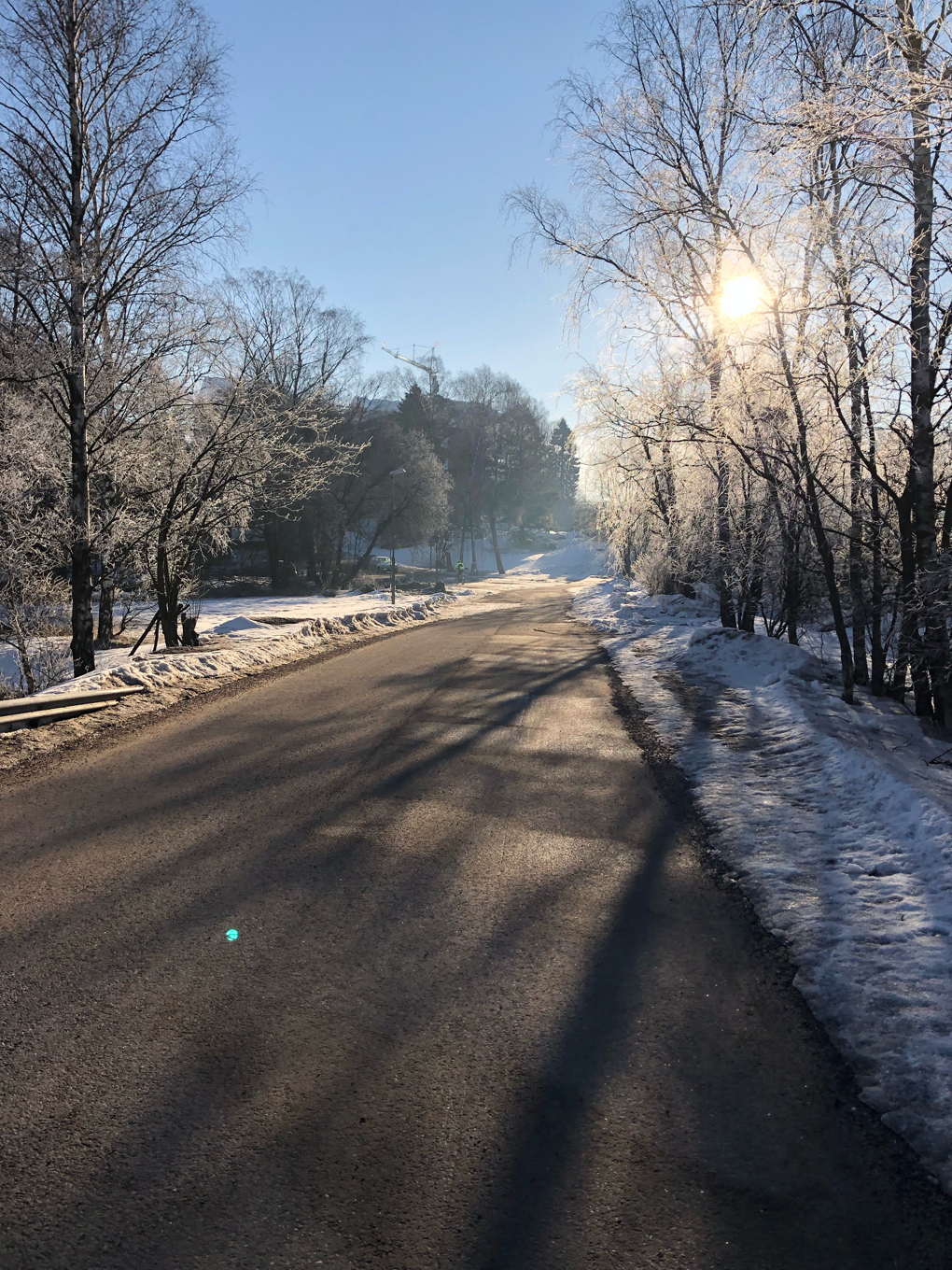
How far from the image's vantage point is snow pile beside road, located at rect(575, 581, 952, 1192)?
2930 mm

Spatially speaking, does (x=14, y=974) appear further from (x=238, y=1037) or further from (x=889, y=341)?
(x=889, y=341)

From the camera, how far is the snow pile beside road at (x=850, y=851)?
9.61ft

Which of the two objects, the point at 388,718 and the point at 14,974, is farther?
the point at 388,718

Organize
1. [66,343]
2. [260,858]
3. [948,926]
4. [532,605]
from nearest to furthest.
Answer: [948,926]
[260,858]
[66,343]
[532,605]

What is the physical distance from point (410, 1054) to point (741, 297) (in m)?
10.0

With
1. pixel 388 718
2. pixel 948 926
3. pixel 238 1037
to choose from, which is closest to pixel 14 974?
pixel 238 1037

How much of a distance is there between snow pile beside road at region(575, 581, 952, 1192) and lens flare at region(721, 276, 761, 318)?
496cm

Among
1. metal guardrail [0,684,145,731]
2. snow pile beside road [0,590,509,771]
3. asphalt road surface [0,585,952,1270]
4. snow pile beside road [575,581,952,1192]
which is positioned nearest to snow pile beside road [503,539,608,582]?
snow pile beside road [0,590,509,771]

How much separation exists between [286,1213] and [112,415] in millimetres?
12081

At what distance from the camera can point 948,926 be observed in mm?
3750

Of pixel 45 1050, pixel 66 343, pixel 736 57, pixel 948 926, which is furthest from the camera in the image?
pixel 736 57

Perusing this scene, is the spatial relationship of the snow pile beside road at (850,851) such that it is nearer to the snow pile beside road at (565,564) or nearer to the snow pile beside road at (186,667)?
the snow pile beside road at (186,667)

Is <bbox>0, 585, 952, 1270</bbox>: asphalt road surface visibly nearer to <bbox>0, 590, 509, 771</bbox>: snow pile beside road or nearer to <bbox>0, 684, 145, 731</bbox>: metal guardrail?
<bbox>0, 590, 509, 771</bbox>: snow pile beside road

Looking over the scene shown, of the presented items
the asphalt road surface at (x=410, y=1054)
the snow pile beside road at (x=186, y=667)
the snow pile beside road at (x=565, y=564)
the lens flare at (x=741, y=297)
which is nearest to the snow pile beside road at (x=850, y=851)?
the asphalt road surface at (x=410, y=1054)
